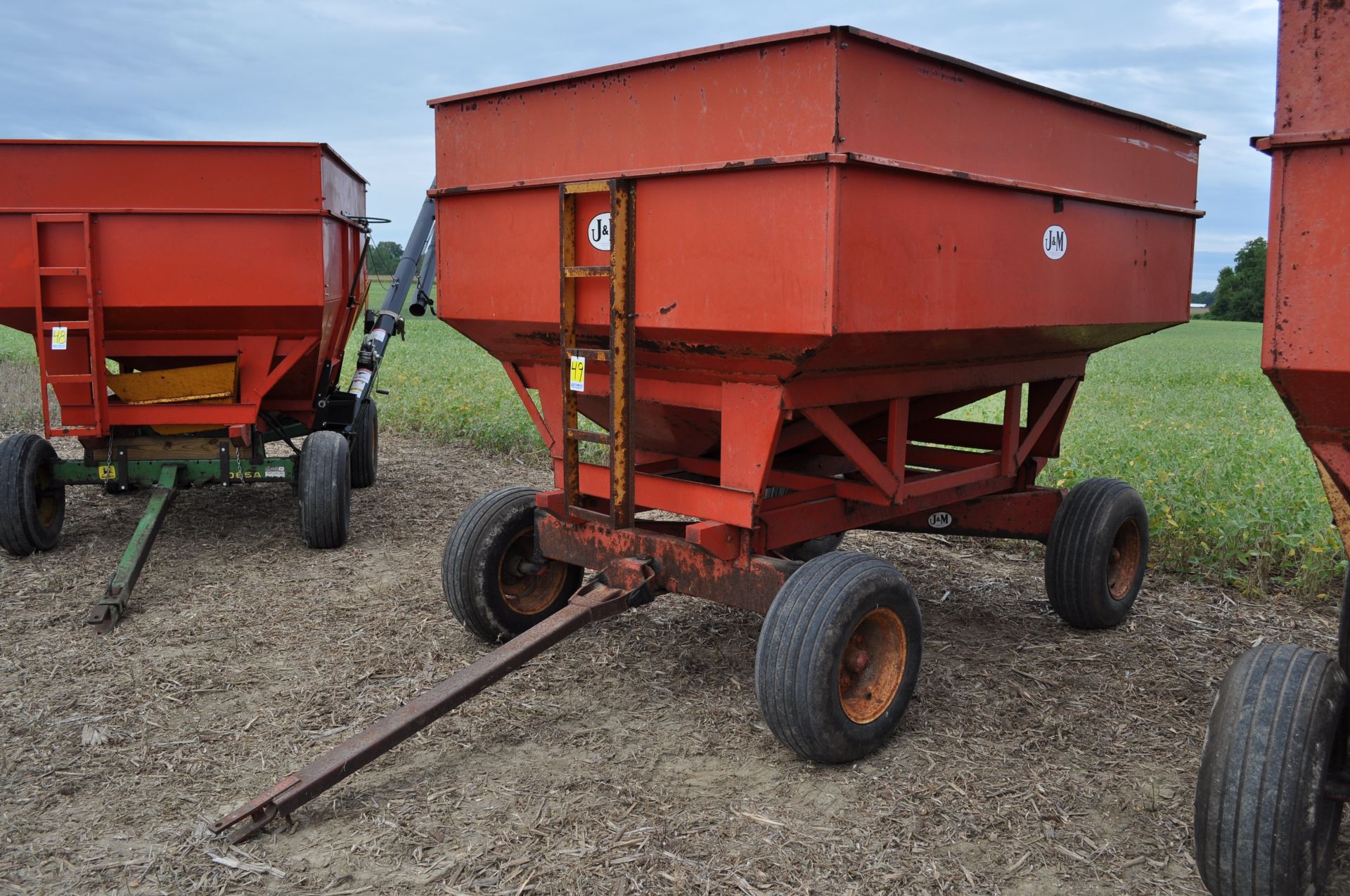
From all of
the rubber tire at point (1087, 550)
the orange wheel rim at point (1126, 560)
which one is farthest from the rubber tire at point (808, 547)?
the orange wheel rim at point (1126, 560)

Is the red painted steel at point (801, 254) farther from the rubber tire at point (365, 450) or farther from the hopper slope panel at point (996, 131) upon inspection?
the rubber tire at point (365, 450)

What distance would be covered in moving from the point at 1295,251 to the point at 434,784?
2786 millimetres

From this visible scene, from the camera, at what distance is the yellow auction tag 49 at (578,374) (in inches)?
156

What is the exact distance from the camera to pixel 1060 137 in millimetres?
4238

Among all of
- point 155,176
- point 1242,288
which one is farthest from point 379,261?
point 1242,288

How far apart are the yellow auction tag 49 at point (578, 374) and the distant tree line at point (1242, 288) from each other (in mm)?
53375

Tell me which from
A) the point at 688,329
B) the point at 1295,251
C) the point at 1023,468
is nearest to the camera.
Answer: the point at 1295,251

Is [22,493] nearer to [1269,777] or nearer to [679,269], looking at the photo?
[679,269]

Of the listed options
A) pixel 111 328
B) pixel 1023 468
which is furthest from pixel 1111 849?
pixel 111 328

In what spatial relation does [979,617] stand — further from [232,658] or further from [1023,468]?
[232,658]

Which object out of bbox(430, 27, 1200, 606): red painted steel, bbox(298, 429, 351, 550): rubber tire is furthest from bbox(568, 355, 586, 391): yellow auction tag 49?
bbox(298, 429, 351, 550): rubber tire

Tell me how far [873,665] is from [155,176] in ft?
16.0

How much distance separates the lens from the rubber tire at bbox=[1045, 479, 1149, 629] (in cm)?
479

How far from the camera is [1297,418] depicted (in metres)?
2.49
